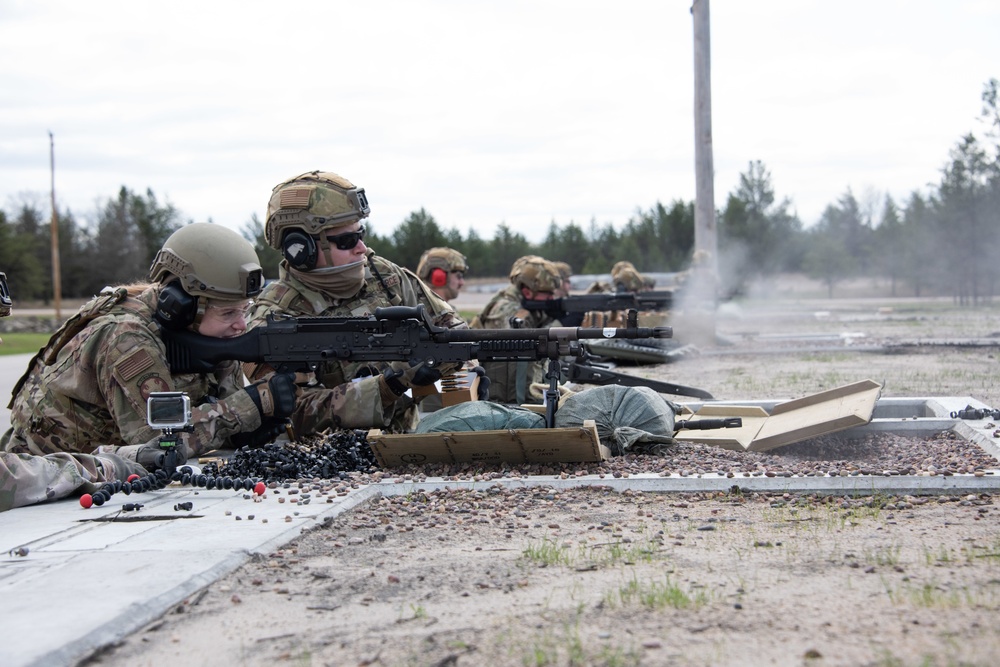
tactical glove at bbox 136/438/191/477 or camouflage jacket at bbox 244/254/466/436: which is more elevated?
camouflage jacket at bbox 244/254/466/436

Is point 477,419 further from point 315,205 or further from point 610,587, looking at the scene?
point 610,587

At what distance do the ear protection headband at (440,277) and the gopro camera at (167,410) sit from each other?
5.65 meters

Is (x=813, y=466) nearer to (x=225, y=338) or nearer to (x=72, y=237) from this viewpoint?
(x=225, y=338)

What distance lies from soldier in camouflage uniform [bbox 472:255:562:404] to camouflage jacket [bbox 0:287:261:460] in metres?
3.85

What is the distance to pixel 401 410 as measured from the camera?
6.89 metres

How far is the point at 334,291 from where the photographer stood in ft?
24.0

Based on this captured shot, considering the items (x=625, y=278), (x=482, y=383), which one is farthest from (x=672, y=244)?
(x=482, y=383)

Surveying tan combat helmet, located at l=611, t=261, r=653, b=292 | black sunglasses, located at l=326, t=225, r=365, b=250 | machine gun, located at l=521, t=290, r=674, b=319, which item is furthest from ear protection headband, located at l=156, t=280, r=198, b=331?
tan combat helmet, located at l=611, t=261, r=653, b=292

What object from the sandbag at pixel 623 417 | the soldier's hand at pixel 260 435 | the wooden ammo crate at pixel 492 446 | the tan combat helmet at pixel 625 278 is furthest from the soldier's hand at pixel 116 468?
the tan combat helmet at pixel 625 278

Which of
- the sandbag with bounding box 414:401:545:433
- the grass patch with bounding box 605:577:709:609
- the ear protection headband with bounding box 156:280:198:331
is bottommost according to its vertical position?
the grass patch with bounding box 605:577:709:609

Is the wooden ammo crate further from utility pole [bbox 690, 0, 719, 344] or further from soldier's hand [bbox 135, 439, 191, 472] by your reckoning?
utility pole [bbox 690, 0, 719, 344]

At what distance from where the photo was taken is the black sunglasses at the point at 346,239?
7.07m

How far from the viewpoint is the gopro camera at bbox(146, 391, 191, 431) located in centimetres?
501

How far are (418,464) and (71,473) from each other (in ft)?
5.86
